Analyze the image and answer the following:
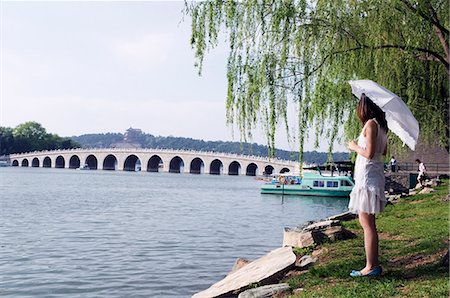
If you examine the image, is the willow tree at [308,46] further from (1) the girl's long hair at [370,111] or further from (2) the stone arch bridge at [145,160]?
(2) the stone arch bridge at [145,160]

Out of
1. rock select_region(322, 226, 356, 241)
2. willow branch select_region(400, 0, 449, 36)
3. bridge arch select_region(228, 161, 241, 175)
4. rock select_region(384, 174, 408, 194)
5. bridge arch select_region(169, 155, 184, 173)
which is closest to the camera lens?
willow branch select_region(400, 0, 449, 36)

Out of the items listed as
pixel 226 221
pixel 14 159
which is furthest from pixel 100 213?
pixel 14 159

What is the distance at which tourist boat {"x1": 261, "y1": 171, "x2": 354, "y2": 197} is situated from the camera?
40.6 metres

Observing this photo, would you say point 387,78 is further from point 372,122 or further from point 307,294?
point 307,294

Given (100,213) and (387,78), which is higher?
(387,78)

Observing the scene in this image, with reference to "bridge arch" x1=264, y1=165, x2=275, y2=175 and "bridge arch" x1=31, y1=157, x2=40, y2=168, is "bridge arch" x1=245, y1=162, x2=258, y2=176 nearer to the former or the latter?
"bridge arch" x1=264, y1=165, x2=275, y2=175

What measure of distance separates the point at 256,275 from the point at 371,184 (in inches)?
108

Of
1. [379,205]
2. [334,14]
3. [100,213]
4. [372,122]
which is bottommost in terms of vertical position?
[100,213]

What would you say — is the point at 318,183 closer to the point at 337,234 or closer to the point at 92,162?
the point at 337,234

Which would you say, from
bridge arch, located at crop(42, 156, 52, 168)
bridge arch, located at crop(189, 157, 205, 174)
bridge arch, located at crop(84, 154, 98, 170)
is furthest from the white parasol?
bridge arch, located at crop(42, 156, 52, 168)

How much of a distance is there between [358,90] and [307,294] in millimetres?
2566

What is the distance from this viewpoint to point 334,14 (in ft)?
27.5

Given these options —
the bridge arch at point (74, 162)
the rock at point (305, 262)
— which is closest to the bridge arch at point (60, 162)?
the bridge arch at point (74, 162)

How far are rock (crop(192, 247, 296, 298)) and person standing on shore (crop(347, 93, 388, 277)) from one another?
6.90 feet
